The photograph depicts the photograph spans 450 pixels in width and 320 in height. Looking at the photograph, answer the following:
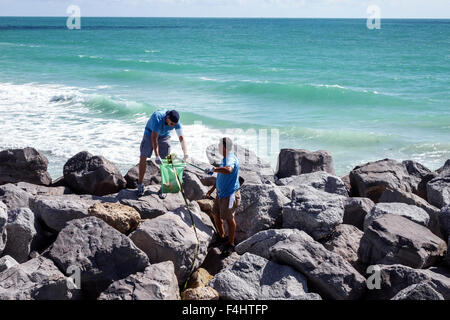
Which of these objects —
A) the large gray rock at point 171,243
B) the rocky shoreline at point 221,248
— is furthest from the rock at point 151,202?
the large gray rock at point 171,243

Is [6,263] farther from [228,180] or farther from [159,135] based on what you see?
[159,135]

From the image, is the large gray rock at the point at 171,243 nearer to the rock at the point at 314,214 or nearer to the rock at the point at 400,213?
the rock at the point at 314,214

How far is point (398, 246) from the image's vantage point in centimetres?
593

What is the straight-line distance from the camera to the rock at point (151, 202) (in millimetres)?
6945

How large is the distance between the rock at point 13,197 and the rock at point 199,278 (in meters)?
2.72

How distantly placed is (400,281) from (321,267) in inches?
32.1

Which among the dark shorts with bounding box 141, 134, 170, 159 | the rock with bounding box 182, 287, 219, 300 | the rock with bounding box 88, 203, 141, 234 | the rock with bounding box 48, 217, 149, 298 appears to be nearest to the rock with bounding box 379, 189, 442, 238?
the dark shorts with bounding box 141, 134, 170, 159

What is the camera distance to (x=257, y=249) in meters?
6.11

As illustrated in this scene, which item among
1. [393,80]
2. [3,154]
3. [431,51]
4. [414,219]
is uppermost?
[431,51]

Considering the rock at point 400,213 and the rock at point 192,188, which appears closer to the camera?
the rock at point 400,213

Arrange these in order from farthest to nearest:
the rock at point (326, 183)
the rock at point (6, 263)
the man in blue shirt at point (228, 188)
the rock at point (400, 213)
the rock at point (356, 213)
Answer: the rock at point (326, 183) → the rock at point (356, 213) → the rock at point (400, 213) → the man in blue shirt at point (228, 188) → the rock at point (6, 263)
